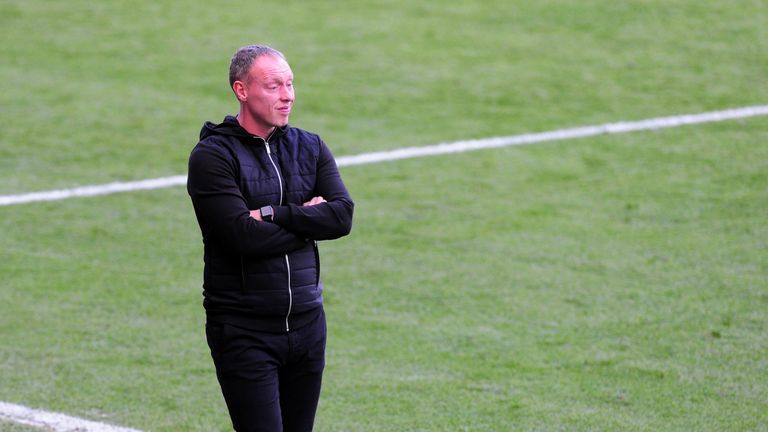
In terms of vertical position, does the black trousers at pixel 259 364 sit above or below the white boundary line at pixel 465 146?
above

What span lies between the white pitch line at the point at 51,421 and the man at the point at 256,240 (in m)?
1.87

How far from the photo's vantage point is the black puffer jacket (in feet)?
14.3

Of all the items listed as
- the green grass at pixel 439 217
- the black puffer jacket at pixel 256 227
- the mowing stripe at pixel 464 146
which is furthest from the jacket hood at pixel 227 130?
the mowing stripe at pixel 464 146

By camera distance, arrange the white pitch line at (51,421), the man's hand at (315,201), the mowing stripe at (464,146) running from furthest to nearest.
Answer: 1. the mowing stripe at (464,146)
2. the white pitch line at (51,421)
3. the man's hand at (315,201)

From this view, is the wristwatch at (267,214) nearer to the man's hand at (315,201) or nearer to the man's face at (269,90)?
the man's hand at (315,201)

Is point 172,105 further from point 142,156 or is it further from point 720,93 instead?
point 720,93

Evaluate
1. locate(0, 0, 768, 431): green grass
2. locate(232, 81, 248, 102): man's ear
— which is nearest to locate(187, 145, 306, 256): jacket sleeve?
locate(232, 81, 248, 102): man's ear

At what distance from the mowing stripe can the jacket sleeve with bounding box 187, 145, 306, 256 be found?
6092mm

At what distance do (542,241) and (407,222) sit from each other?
3.78 feet

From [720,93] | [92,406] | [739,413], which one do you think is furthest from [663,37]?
[92,406]

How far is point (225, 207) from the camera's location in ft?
14.3

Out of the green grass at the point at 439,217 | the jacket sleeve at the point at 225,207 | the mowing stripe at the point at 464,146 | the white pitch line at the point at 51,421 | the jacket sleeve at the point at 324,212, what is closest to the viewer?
the jacket sleeve at the point at 225,207

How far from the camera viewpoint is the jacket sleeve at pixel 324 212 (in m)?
4.44

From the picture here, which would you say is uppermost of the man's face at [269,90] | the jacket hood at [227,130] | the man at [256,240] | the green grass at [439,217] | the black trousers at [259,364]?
the man's face at [269,90]
